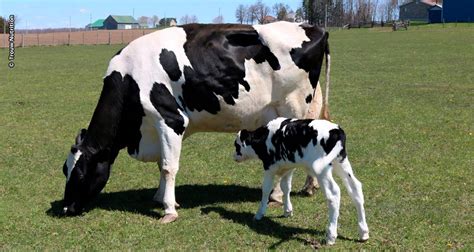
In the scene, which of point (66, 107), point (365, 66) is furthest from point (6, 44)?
point (66, 107)

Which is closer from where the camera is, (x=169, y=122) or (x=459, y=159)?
(x=169, y=122)

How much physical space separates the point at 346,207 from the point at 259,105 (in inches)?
64.7

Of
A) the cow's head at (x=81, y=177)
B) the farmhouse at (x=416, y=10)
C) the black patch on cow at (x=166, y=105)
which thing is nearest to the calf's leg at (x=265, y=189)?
the black patch on cow at (x=166, y=105)

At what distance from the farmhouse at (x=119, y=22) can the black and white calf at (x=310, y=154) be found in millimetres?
162914

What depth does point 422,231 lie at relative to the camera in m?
6.59

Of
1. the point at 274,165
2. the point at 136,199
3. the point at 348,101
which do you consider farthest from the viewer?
the point at 348,101

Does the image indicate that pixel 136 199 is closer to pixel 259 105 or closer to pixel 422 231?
pixel 259 105

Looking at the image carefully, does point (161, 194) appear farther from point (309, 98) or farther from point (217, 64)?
point (309, 98)

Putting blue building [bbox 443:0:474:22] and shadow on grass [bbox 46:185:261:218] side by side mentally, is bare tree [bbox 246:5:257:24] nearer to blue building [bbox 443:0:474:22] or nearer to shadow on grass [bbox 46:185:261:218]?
blue building [bbox 443:0:474:22]

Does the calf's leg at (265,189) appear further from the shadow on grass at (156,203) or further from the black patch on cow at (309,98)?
the black patch on cow at (309,98)

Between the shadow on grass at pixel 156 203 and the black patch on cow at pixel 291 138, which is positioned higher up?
the black patch on cow at pixel 291 138

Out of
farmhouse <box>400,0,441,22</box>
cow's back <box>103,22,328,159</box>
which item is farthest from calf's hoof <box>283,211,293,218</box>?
farmhouse <box>400,0,441,22</box>

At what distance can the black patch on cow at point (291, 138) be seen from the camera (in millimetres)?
6176

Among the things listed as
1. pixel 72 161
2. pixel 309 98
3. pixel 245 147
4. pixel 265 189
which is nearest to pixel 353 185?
pixel 265 189
